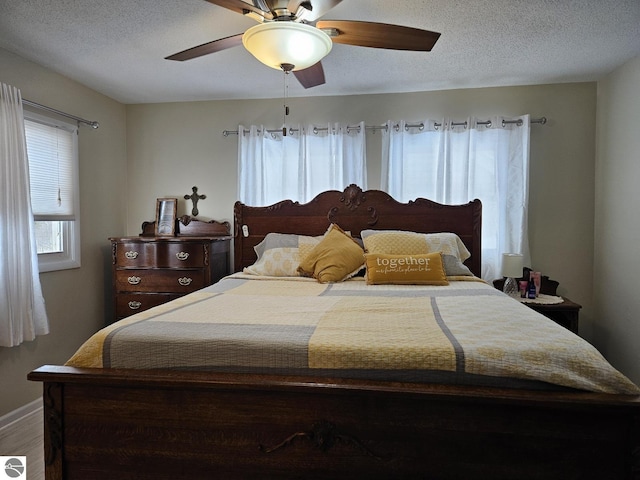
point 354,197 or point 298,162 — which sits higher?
point 298,162

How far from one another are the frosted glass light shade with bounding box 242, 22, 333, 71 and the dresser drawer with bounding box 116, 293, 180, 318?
7.22 ft

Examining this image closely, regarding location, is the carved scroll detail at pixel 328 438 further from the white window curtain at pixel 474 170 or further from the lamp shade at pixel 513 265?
the white window curtain at pixel 474 170

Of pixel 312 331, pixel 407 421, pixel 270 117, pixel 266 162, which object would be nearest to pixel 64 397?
pixel 312 331

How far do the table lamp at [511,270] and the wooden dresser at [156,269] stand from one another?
228 cm

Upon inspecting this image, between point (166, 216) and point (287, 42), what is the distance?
2533mm

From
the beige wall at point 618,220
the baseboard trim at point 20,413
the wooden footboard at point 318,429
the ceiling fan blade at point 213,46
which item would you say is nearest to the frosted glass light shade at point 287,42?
the ceiling fan blade at point 213,46

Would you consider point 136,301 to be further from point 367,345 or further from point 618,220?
point 618,220

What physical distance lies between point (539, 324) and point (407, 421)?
2.20 ft

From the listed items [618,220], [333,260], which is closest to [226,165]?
[333,260]

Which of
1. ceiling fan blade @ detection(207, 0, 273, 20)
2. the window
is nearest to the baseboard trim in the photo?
the window

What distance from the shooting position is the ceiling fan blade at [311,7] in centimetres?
167

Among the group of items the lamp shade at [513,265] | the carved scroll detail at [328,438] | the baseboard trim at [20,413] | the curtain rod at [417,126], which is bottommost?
the baseboard trim at [20,413]

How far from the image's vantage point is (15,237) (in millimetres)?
2561

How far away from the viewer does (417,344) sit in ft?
4.47
